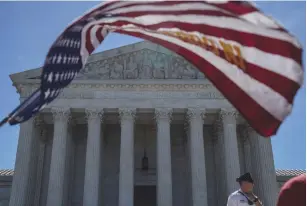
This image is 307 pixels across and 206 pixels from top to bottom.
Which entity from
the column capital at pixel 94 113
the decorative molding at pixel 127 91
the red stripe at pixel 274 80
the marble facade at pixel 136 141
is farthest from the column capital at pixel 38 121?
the red stripe at pixel 274 80

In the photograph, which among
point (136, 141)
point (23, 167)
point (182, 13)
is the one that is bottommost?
point (182, 13)

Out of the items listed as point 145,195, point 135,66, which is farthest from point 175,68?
point 145,195

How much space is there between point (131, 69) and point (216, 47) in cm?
3053

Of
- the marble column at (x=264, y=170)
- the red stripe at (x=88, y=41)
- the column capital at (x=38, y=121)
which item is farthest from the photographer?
the column capital at (x=38, y=121)

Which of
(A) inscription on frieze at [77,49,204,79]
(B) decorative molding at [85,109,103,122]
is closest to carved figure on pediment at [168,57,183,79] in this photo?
(A) inscription on frieze at [77,49,204,79]

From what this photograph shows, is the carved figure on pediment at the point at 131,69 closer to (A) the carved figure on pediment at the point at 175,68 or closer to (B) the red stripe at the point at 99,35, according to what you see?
(A) the carved figure on pediment at the point at 175,68

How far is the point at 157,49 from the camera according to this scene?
37594mm

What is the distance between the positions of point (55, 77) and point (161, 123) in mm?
28367

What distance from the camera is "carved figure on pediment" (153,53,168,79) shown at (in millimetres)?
36688

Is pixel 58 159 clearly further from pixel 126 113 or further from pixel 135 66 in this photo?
pixel 135 66

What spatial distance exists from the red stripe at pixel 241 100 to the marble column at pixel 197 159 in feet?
88.6

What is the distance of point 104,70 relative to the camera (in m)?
36.9

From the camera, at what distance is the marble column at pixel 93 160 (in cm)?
3266

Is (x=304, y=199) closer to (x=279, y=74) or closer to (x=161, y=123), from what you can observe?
(x=279, y=74)
